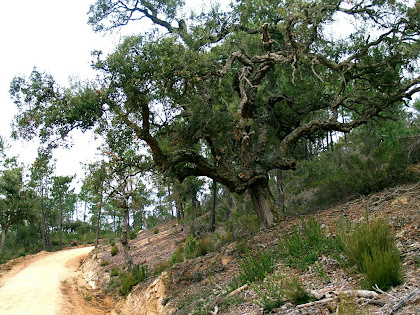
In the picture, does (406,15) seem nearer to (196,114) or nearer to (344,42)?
(344,42)

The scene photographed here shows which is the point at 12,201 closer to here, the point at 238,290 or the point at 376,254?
the point at 238,290

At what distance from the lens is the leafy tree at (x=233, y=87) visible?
8.82 meters

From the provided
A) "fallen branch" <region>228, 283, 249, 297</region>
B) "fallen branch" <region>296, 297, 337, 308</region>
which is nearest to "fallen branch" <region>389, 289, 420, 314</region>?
"fallen branch" <region>296, 297, 337, 308</region>

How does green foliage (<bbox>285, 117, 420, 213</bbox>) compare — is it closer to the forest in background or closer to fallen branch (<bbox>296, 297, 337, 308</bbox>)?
the forest in background

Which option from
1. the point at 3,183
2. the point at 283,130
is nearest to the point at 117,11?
the point at 283,130

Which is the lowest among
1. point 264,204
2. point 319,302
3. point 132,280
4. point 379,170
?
point 132,280

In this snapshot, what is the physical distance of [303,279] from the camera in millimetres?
5266

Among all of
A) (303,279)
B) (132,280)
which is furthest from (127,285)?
(303,279)

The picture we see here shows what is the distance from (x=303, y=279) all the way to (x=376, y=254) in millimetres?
1365

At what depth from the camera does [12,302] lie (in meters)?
12.7

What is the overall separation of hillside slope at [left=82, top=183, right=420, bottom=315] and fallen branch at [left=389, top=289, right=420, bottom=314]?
1 cm

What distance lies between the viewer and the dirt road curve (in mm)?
11641

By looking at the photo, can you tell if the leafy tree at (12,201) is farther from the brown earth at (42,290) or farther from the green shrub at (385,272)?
the green shrub at (385,272)

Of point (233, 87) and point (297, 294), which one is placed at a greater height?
point (233, 87)
